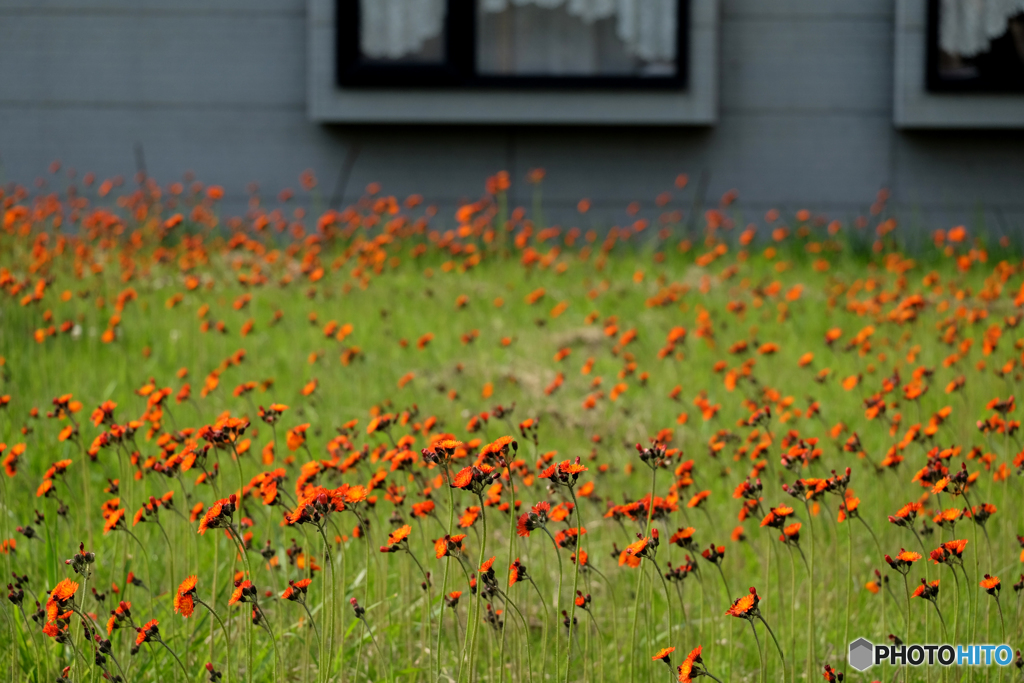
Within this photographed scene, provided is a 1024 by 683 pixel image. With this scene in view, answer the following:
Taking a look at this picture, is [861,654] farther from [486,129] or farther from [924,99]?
[924,99]

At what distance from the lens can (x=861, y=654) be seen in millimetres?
2221

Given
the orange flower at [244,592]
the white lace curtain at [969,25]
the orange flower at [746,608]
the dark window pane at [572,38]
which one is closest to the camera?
the orange flower at [746,608]

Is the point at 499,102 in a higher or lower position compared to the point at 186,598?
higher

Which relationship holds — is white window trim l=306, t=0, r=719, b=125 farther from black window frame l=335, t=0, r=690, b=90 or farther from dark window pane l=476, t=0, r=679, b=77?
dark window pane l=476, t=0, r=679, b=77

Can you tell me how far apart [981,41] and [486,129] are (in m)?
4.20

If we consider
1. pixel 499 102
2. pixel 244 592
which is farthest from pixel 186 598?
pixel 499 102

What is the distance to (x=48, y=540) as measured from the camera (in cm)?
241

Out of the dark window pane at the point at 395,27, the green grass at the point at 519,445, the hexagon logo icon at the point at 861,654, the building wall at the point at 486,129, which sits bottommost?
the hexagon logo icon at the point at 861,654

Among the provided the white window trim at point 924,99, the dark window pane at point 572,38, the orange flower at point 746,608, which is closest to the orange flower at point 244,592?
the orange flower at point 746,608

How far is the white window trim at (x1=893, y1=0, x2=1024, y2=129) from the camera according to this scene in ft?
27.4

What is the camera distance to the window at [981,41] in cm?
851

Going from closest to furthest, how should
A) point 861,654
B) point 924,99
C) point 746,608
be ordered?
point 746,608
point 861,654
point 924,99

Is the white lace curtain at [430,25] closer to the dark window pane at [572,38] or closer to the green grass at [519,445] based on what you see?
the dark window pane at [572,38]

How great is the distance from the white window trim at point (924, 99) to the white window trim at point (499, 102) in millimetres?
1529
